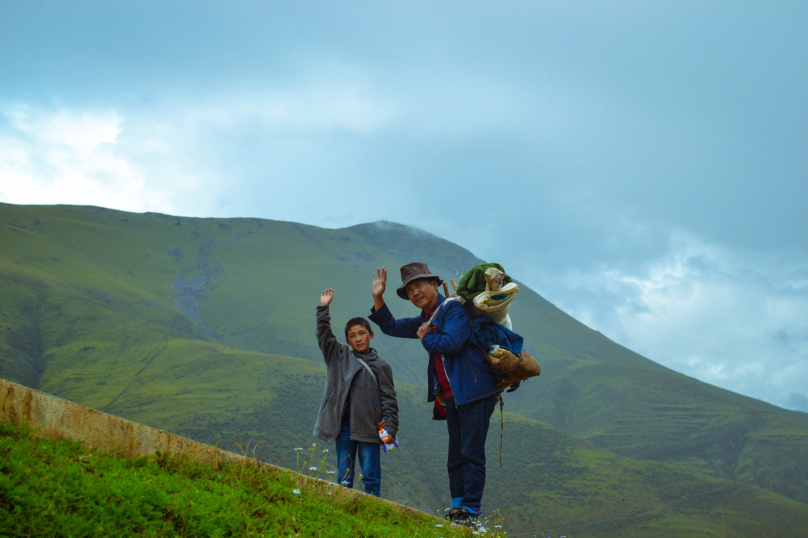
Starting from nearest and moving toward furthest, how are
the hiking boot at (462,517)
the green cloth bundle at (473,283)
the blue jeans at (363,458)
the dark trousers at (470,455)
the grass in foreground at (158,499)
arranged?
the grass in foreground at (158,499) < the hiking boot at (462,517) < the dark trousers at (470,455) < the green cloth bundle at (473,283) < the blue jeans at (363,458)

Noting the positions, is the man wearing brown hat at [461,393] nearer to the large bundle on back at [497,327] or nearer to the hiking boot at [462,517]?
the hiking boot at [462,517]

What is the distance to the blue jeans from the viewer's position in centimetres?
556

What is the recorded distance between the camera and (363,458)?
18.5ft

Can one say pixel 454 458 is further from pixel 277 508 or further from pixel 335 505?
pixel 277 508

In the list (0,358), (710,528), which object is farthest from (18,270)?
(710,528)

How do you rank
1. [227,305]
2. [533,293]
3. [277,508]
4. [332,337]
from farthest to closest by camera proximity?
[533,293]
[227,305]
[332,337]
[277,508]

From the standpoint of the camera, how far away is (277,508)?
348 cm

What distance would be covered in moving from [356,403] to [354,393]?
11 centimetres

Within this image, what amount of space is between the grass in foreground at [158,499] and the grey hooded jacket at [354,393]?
1288 millimetres

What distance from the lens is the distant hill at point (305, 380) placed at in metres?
43.7

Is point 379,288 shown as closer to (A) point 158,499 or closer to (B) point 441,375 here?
(B) point 441,375

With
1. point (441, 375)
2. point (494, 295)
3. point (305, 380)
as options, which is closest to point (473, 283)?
point (494, 295)

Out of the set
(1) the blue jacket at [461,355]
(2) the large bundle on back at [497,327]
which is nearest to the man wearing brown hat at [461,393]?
(1) the blue jacket at [461,355]

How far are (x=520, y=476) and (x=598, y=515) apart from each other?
7.08 meters
